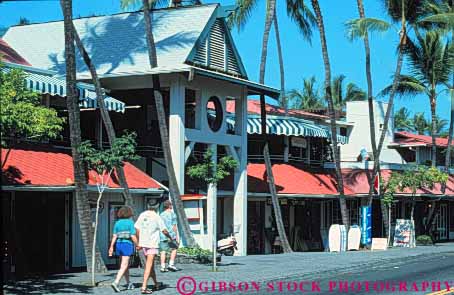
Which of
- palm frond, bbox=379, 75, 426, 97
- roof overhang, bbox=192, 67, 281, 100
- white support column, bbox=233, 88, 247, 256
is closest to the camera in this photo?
roof overhang, bbox=192, 67, 281, 100

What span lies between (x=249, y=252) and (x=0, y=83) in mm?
19765

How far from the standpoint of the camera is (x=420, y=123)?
89.2 meters

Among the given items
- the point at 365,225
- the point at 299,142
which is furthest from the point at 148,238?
the point at 299,142

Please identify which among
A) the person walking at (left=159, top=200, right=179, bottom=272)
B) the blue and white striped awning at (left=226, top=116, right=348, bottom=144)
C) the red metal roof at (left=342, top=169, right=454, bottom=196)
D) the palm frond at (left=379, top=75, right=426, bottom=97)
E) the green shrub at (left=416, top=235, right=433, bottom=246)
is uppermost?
the palm frond at (left=379, top=75, right=426, bottom=97)

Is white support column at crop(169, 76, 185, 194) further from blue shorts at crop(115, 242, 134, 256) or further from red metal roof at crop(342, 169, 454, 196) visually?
red metal roof at crop(342, 169, 454, 196)

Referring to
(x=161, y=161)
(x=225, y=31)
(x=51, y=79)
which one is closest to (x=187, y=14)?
(x=225, y=31)

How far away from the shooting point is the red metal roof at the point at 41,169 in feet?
68.2

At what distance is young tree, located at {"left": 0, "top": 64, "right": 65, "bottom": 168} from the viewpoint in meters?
15.8

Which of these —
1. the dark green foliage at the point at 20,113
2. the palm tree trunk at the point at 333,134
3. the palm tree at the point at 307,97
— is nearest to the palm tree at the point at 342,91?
the palm tree at the point at 307,97

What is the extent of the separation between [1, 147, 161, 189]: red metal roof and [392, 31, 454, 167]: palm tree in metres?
20.5

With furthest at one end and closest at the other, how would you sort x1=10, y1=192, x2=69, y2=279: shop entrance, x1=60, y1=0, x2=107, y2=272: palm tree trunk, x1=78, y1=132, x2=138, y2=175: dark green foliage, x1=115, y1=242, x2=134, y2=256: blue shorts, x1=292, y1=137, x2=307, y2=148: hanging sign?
x1=292, y1=137, x2=307, y2=148: hanging sign, x1=10, y1=192, x2=69, y2=279: shop entrance, x1=60, y1=0, x2=107, y2=272: palm tree trunk, x1=78, y1=132, x2=138, y2=175: dark green foliage, x1=115, y1=242, x2=134, y2=256: blue shorts

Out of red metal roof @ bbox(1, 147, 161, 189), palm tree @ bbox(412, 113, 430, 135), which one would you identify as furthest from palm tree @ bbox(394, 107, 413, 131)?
red metal roof @ bbox(1, 147, 161, 189)

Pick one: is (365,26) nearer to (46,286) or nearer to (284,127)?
(284,127)

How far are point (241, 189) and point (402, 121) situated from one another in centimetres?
5937
